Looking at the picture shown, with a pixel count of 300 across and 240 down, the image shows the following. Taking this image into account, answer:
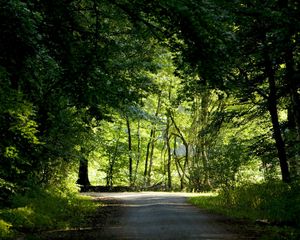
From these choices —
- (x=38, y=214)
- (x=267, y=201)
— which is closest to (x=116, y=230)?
(x=38, y=214)

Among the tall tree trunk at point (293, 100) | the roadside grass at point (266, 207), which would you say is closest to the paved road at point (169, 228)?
the roadside grass at point (266, 207)

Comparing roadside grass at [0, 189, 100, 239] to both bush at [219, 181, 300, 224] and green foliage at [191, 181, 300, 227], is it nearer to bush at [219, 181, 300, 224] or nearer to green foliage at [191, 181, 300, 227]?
green foliage at [191, 181, 300, 227]

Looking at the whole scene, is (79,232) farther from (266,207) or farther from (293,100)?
(293,100)

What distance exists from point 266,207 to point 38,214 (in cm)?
754

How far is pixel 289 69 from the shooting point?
1342cm

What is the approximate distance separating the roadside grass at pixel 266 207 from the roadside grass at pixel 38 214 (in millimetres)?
5404

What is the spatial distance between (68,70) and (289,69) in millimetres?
7531

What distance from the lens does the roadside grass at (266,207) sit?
Result: 399 inches

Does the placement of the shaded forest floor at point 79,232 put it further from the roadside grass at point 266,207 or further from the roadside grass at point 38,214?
the roadside grass at point 266,207

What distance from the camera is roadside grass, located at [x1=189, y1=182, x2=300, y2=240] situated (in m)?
10.1

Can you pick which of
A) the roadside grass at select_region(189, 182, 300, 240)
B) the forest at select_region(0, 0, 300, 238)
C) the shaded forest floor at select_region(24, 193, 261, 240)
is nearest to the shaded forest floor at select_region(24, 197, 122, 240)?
the shaded forest floor at select_region(24, 193, 261, 240)

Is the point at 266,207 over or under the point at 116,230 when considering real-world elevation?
over

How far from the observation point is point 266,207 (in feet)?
44.4

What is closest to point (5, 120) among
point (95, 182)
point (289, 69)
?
point (289, 69)
